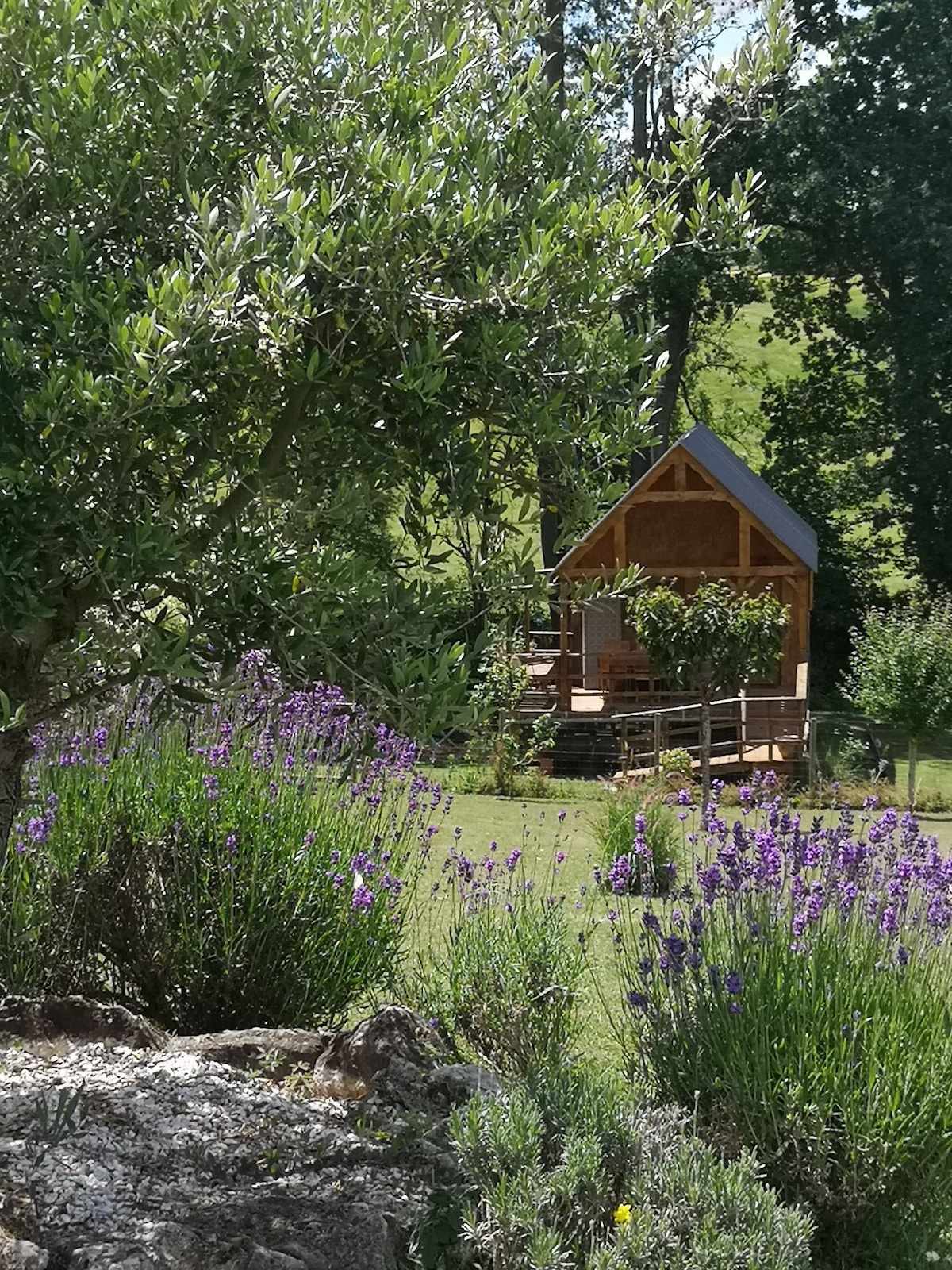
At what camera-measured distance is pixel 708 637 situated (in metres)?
20.5

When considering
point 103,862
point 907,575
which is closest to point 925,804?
point 907,575

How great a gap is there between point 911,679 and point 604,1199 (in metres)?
17.4

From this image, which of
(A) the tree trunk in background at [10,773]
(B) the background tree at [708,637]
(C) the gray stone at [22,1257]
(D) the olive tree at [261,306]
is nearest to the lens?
(C) the gray stone at [22,1257]

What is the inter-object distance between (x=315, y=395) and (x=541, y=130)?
1215mm

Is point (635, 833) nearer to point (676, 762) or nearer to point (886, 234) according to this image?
point (676, 762)

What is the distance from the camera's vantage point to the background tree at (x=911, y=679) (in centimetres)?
2028

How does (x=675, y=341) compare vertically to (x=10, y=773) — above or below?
above

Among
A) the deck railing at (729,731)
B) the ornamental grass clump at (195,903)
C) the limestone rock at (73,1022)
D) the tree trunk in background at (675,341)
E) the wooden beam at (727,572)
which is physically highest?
the tree trunk in background at (675,341)

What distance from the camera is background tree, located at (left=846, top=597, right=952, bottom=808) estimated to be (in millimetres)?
20281

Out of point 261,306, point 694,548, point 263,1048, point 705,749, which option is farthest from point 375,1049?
point 694,548

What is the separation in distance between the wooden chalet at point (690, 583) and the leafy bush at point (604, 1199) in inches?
742

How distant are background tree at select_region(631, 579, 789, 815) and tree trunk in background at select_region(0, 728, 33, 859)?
16.1 m

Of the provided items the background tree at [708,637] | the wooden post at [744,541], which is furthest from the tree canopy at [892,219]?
the background tree at [708,637]

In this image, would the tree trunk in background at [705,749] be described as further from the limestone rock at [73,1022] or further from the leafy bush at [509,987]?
the limestone rock at [73,1022]
